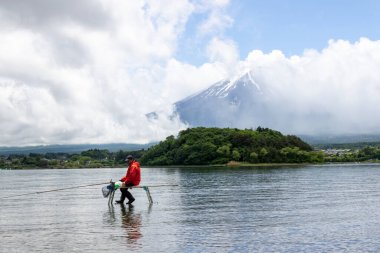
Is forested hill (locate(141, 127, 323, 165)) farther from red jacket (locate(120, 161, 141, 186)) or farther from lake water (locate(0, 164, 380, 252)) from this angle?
lake water (locate(0, 164, 380, 252))

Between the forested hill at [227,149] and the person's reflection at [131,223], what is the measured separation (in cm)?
12059

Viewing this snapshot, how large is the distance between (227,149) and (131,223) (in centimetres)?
13034

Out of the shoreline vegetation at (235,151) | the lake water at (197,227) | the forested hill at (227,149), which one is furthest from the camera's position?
the forested hill at (227,149)

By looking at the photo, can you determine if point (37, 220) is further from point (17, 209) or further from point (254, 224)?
point (254, 224)

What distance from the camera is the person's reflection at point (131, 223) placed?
1424 centimetres

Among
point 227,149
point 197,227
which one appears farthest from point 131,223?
point 227,149

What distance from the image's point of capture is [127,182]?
925 inches

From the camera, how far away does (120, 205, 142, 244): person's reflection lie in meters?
14.2

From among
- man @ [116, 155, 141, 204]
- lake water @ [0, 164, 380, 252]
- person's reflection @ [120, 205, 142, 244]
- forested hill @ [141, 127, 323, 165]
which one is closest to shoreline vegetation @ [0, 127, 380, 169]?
forested hill @ [141, 127, 323, 165]

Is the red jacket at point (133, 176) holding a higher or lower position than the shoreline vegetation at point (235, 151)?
lower

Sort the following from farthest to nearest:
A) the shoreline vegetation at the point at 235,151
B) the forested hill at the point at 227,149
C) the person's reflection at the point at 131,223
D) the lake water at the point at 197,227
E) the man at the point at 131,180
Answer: the forested hill at the point at 227,149
the shoreline vegetation at the point at 235,151
the man at the point at 131,180
the person's reflection at the point at 131,223
the lake water at the point at 197,227

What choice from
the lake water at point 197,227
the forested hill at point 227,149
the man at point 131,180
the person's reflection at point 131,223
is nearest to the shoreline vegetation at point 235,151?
the forested hill at point 227,149

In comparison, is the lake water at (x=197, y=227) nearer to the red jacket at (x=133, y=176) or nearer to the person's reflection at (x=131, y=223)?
the person's reflection at (x=131, y=223)

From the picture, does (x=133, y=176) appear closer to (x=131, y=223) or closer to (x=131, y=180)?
(x=131, y=180)
